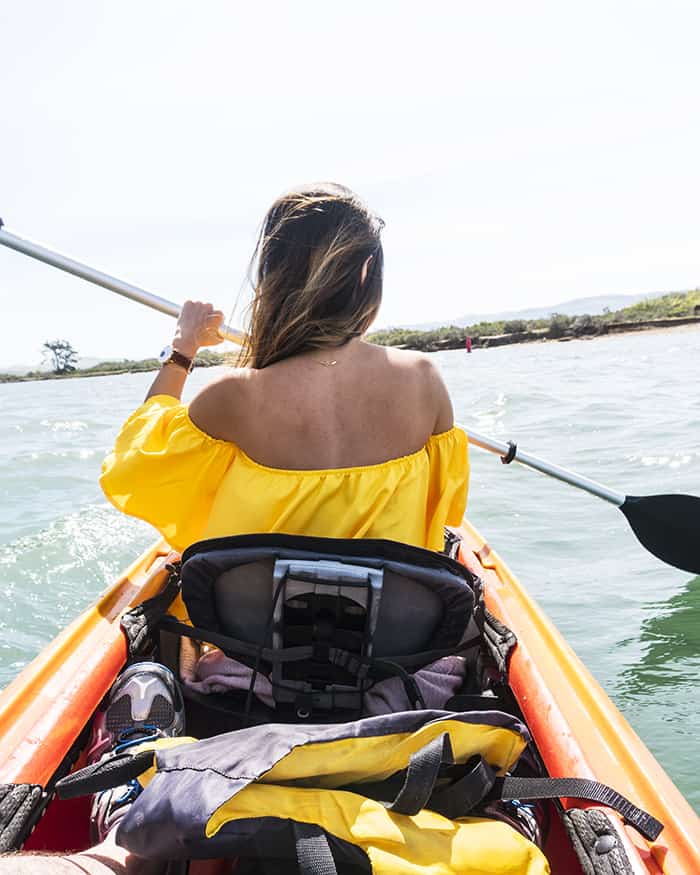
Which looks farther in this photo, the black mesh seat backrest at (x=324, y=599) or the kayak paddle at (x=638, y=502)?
the kayak paddle at (x=638, y=502)

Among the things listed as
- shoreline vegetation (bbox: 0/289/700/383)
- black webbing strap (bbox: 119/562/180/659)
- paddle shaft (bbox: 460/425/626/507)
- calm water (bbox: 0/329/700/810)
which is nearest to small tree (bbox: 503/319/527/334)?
shoreline vegetation (bbox: 0/289/700/383)

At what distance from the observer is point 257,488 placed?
162 centimetres

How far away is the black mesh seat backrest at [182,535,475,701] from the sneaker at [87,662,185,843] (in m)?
0.20

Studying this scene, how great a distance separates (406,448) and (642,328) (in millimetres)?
36906

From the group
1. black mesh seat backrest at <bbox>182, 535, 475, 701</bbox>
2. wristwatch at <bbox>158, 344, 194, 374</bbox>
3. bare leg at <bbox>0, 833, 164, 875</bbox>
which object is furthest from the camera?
wristwatch at <bbox>158, 344, 194, 374</bbox>

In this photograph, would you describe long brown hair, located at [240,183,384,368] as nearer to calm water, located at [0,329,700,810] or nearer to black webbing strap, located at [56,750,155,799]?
black webbing strap, located at [56,750,155,799]

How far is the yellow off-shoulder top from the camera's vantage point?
5.31ft

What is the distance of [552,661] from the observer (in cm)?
208

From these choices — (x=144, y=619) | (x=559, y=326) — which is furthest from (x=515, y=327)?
(x=144, y=619)

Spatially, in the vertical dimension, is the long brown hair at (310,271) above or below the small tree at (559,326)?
above

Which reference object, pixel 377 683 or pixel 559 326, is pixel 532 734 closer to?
pixel 377 683

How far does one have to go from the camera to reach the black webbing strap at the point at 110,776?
4.09 feet

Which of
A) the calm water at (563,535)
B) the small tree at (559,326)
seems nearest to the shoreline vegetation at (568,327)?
the small tree at (559,326)

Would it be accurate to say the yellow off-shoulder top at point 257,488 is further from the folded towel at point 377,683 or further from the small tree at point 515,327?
the small tree at point 515,327
